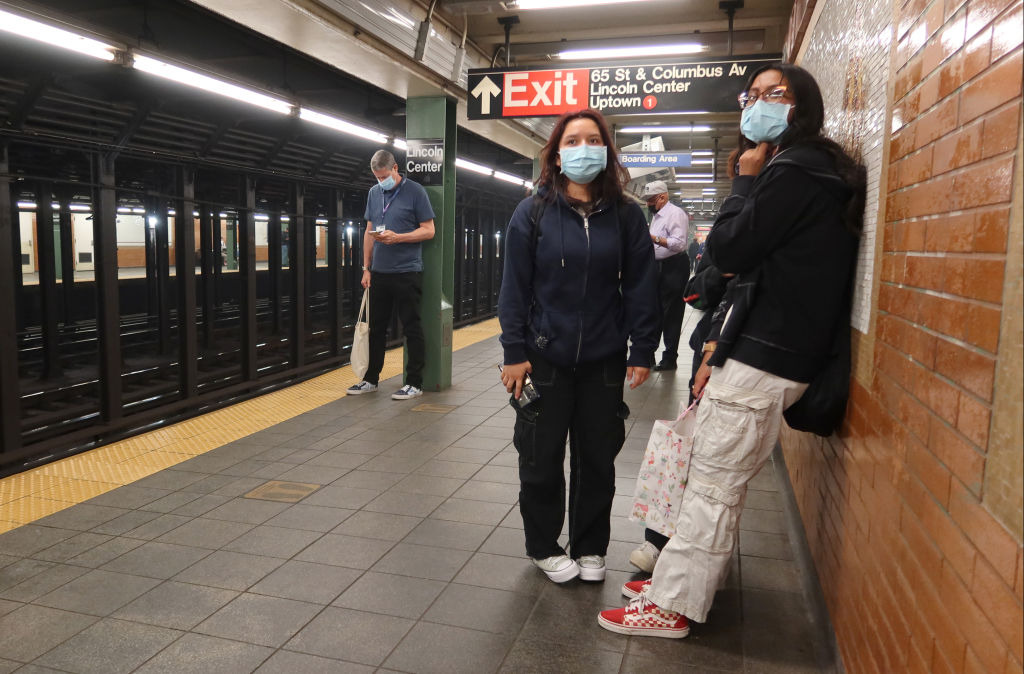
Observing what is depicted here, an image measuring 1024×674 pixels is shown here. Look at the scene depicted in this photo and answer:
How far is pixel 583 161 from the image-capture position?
2695mm

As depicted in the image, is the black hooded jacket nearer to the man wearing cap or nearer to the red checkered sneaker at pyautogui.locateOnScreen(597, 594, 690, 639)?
the red checkered sneaker at pyautogui.locateOnScreen(597, 594, 690, 639)

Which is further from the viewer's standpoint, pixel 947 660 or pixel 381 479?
pixel 381 479

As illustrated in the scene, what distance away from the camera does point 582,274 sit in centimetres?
268

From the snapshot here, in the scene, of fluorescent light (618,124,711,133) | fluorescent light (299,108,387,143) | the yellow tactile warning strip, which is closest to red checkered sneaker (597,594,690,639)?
the yellow tactile warning strip

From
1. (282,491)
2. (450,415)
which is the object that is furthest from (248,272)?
(282,491)

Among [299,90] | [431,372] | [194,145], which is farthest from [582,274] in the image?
Answer: [194,145]

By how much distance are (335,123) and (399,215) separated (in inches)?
74.8

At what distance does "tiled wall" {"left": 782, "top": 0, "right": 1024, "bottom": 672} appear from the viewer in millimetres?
1103

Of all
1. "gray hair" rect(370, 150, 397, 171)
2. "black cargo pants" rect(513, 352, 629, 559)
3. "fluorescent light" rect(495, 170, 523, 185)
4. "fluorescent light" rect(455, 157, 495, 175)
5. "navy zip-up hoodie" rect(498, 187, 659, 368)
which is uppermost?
"fluorescent light" rect(495, 170, 523, 185)

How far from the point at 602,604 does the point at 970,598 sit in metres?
1.68

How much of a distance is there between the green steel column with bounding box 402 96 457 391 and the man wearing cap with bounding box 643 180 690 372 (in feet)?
6.15

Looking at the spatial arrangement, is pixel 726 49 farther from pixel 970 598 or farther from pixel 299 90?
pixel 970 598

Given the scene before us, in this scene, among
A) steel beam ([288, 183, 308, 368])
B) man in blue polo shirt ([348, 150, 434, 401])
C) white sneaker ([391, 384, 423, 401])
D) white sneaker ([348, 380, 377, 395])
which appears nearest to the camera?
man in blue polo shirt ([348, 150, 434, 401])

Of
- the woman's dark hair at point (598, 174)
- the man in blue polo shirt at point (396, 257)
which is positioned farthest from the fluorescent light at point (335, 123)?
the woman's dark hair at point (598, 174)
